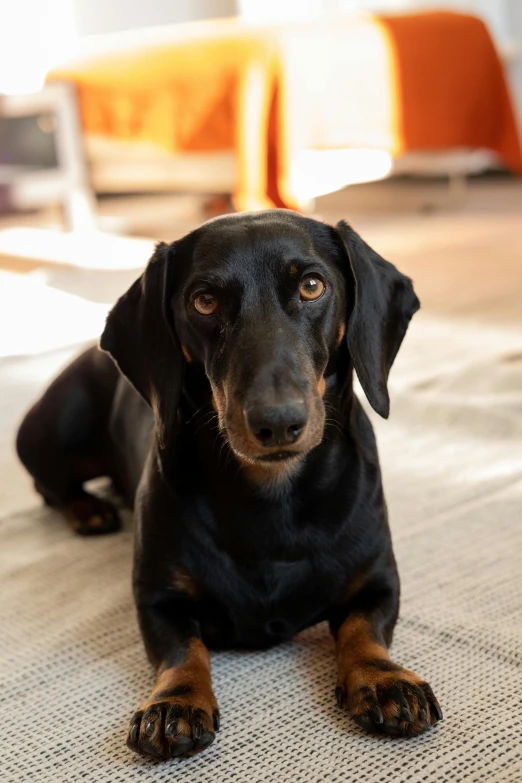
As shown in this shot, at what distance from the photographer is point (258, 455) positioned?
1554mm

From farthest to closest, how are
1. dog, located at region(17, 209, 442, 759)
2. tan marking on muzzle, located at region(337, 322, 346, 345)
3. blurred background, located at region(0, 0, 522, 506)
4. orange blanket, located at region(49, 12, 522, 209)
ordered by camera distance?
orange blanket, located at region(49, 12, 522, 209)
blurred background, located at region(0, 0, 522, 506)
tan marking on muzzle, located at region(337, 322, 346, 345)
dog, located at region(17, 209, 442, 759)

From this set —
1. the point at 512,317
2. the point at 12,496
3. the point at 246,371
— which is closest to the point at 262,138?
the point at 512,317

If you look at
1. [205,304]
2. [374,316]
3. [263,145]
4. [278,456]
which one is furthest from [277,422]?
[263,145]

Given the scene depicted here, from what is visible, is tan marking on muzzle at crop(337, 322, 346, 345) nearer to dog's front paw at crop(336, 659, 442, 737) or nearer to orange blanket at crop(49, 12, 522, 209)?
dog's front paw at crop(336, 659, 442, 737)

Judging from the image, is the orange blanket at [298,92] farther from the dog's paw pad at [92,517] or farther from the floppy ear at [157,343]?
the floppy ear at [157,343]

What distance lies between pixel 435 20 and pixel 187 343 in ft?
19.7

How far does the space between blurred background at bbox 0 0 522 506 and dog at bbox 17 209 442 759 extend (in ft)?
9.68

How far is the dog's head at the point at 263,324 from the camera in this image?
1540 mm

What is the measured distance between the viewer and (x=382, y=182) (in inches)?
339

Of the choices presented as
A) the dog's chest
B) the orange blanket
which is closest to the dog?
the dog's chest

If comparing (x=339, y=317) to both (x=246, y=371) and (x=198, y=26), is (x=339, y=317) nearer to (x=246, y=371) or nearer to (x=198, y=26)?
(x=246, y=371)

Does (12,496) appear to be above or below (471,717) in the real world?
below

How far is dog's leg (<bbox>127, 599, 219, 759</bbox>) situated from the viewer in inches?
58.6

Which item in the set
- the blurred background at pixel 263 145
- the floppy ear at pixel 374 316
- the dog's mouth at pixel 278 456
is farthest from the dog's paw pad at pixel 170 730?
the blurred background at pixel 263 145
